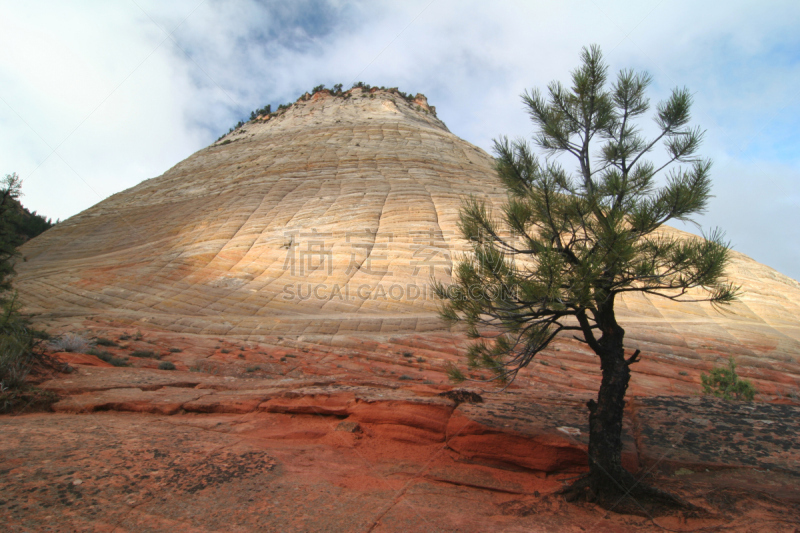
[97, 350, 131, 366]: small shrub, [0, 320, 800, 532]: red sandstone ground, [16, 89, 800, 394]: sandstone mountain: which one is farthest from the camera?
[16, 89, 800, 394]: sandstone mountain

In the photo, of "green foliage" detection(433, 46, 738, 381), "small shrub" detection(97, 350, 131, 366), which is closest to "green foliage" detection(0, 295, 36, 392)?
"small shrub" detection(97, 350, 131, 366)

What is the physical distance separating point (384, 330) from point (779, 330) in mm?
13312

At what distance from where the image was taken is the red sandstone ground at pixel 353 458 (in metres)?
3.34

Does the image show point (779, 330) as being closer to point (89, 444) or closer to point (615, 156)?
point (615, 156)

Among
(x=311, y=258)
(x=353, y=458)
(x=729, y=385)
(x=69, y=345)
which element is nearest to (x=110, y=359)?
(x=69, y=345)

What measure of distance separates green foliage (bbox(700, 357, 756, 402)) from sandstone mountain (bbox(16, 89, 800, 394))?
5.80 ft

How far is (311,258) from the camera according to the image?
18.0 m

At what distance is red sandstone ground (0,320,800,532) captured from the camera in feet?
11.0

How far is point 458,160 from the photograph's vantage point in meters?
29.9

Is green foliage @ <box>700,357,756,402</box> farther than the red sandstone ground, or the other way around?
green foliage @ <box>700,357,756,402</box>

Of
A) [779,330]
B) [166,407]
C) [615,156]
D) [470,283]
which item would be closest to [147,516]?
[166,407]

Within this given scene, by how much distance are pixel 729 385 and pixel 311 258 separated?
14355 mm

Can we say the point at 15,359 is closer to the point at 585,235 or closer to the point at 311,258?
the point at 585,235

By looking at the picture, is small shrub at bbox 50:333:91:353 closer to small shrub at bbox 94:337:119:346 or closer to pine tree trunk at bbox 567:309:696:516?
small shrub at bbox 94:337:119:346
